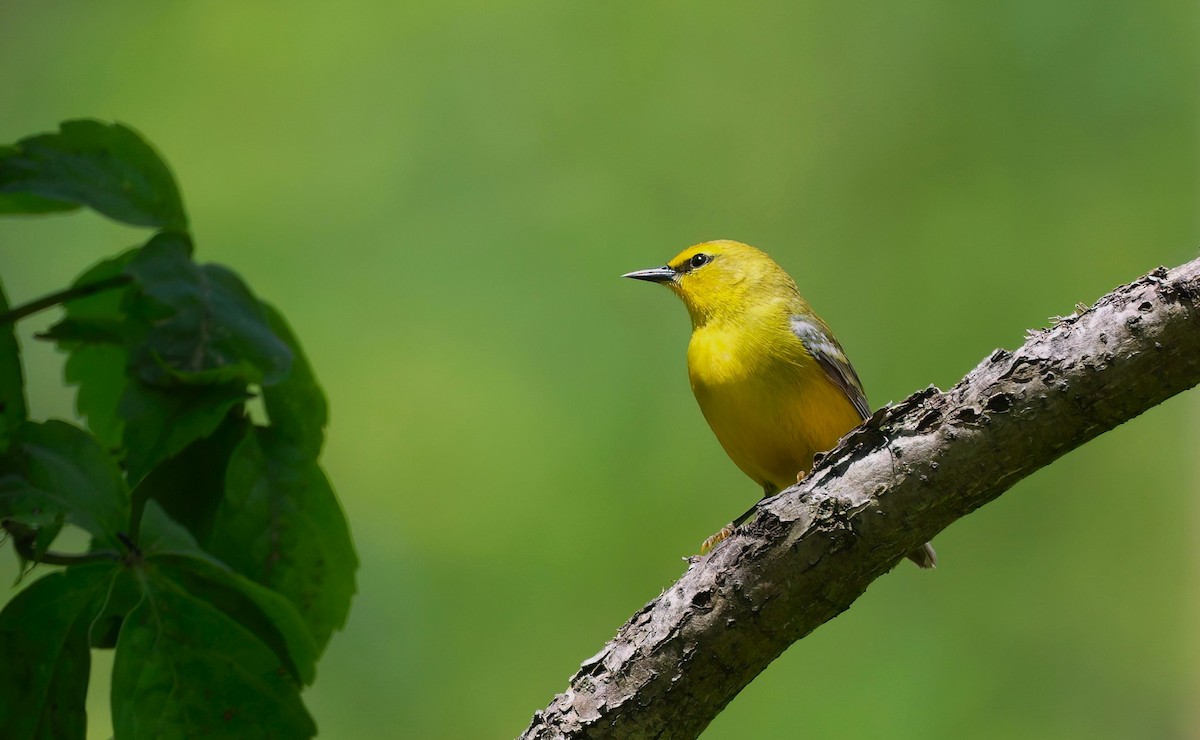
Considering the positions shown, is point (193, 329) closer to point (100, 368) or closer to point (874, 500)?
point (100, 368)

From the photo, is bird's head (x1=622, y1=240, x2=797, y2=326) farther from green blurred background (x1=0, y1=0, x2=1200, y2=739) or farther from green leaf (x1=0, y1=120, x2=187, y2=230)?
green leaf (x1=0, y1=120, x2=187, y2=230)

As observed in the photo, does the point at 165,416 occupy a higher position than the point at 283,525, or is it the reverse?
the point at 165,416

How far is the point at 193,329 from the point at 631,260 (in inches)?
86.2

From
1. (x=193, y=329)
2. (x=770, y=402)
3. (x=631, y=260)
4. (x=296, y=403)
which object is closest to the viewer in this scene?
(x=193, y=329)

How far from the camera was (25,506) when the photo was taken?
740 mm

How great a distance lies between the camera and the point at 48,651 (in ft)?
2.70

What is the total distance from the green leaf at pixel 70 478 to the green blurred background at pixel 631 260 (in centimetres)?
202

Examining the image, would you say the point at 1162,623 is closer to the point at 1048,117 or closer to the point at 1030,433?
the point at 1048,117

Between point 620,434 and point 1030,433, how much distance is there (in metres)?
1.96

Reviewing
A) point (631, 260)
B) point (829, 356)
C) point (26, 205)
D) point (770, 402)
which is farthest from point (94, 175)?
point (631, 260)

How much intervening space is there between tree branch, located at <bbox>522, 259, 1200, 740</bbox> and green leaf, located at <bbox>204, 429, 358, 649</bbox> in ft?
1.19

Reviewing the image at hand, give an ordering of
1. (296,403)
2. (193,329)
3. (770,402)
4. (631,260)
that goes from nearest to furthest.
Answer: (193,329) < (296,403) < (770,402) < (631,260)

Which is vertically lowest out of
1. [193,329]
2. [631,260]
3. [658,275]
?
[193,329]

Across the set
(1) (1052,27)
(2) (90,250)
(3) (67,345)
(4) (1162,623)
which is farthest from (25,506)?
(1) (1052,27)
